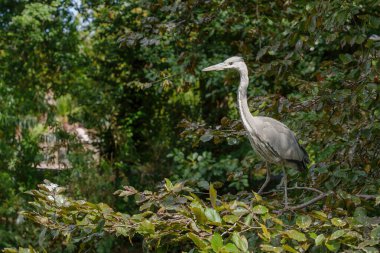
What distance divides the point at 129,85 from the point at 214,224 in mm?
4650

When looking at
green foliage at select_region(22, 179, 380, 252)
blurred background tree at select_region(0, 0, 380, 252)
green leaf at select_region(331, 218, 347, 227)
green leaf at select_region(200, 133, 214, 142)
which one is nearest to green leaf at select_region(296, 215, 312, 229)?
green foliage at select_region(22, 179, 380, 252)

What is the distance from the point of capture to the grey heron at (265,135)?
3111 millimetres

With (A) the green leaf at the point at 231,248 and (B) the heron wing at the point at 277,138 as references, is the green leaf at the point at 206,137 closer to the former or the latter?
(B) the heron wing at the point at 277,138

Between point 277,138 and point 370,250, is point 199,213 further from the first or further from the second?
point 277,138

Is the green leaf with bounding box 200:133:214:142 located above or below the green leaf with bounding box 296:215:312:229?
above

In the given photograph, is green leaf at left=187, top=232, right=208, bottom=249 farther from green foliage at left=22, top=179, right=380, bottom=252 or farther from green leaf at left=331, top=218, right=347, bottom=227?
green leaf at left=331, top=218, right=347, bottom=227

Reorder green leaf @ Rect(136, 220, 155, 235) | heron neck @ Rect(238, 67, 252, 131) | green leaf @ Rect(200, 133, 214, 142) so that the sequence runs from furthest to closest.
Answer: green leaf @ Rect(200, 133, 214, 142), heron neck @ Rect(238, 67, 252, 131), green leaf @ Rect(136, 220, 155, 235)

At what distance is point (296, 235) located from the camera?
237 centimetres

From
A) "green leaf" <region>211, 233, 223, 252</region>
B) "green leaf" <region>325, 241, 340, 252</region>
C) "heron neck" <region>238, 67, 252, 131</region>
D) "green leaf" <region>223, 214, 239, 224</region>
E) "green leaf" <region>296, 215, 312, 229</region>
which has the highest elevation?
"heron neck" <region>238, 67, 252, 131</region>

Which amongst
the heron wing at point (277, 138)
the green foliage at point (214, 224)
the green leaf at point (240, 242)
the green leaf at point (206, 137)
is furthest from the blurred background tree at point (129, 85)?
the green leaf at point (240, 242)

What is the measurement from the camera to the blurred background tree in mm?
5043

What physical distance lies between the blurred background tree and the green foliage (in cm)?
156

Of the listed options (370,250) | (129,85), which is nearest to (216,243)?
(370,250)

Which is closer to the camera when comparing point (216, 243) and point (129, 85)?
point (216, 243)
